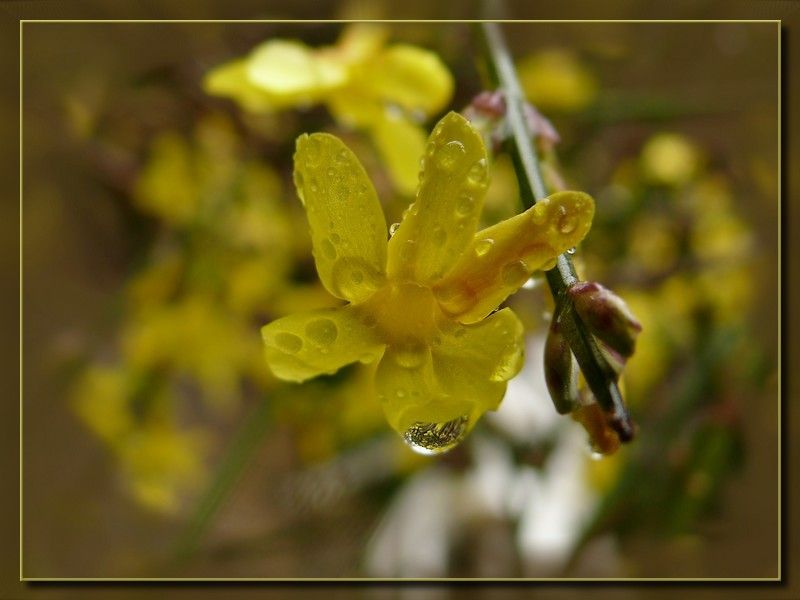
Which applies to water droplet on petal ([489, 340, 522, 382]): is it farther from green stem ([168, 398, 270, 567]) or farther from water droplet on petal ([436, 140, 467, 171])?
green stem ([168, 398, 270, 567])

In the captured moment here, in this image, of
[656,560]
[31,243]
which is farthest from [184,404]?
[656,560]

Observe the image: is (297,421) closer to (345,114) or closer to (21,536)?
(21,536)

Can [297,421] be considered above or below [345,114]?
below

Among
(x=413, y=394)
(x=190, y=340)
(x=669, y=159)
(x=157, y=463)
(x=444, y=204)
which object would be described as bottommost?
(x=157, y=463)

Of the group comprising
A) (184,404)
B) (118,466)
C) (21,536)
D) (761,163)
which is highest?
(761,163)

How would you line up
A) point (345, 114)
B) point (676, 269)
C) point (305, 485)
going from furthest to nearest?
point (305, 485)
point (676, 269)
point (345, 114)

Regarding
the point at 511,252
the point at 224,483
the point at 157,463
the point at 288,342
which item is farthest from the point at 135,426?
the point at 511,252

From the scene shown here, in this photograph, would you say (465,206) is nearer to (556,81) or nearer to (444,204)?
(444,204)

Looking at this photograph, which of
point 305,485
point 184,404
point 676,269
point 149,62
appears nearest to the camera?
point 149,62

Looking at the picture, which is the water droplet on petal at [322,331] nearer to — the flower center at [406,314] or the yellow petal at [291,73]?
the flower center at [406,314]
